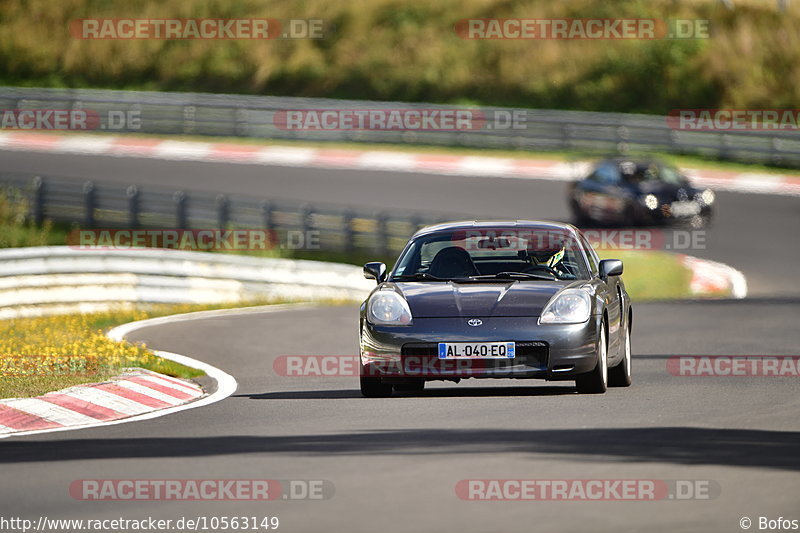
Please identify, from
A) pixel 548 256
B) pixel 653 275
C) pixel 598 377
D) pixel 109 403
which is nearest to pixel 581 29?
pixel 653 275

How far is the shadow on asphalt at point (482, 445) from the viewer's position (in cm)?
876

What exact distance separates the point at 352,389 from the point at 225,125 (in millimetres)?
29142

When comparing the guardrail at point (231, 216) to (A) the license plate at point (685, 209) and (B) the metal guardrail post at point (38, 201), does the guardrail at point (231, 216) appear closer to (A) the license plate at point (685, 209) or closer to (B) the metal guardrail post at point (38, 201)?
(B) the metal guardrail post at point (38, 201)

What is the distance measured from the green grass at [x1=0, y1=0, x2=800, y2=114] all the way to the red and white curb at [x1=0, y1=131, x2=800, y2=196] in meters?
7.14

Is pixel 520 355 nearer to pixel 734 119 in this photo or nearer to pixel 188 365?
pixel 188 365

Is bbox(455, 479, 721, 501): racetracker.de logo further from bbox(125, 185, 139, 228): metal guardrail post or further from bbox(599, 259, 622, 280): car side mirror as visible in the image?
bbox(125, 185, 139, 228): metal guardrail post

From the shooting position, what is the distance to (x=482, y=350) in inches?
439

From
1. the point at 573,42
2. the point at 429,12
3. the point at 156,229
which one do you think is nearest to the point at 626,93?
the point at 573,42

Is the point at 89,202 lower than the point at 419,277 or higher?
higher

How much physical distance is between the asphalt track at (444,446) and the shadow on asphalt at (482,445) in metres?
0.02

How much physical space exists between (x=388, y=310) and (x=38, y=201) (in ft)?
59.6

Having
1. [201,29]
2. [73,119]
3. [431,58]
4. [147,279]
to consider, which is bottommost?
[147,279]

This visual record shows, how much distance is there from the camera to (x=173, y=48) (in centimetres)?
4984

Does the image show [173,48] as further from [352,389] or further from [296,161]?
[352,389]
